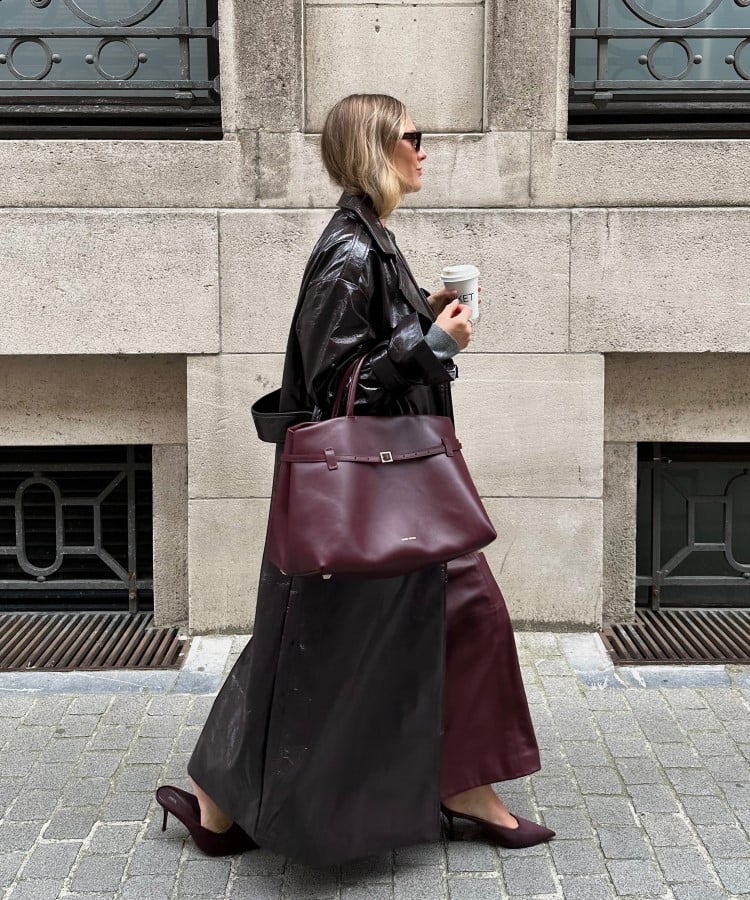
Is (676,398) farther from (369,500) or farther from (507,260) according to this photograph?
(369,500)

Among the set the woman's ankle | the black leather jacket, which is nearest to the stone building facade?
the woman's ankle

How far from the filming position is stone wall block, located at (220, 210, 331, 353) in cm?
468

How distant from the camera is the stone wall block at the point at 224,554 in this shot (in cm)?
481

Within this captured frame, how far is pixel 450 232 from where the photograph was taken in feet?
15.4

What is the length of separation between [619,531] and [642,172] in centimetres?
174

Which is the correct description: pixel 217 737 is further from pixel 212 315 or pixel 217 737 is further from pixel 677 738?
pixel 212 315

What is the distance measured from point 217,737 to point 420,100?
319 cm

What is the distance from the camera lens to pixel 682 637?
487 cm

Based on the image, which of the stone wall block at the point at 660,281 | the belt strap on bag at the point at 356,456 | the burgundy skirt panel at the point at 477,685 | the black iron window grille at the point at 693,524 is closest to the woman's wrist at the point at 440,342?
the belt strap on bag at the point at 356,456

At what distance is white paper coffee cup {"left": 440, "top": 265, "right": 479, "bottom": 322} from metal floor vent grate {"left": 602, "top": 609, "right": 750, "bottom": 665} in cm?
242

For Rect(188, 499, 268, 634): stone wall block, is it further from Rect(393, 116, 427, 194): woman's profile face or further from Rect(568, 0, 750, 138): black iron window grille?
Rect(568, 0, 750, 138): black iron window grille

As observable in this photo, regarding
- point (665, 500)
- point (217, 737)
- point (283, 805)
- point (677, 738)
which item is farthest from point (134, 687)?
point (665, 500)

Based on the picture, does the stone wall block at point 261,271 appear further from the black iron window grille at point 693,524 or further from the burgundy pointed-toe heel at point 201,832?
the burgundy pointed-toe heel at point 201,832

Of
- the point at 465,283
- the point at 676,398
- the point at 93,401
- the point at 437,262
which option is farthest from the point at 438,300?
the point at 93,401
